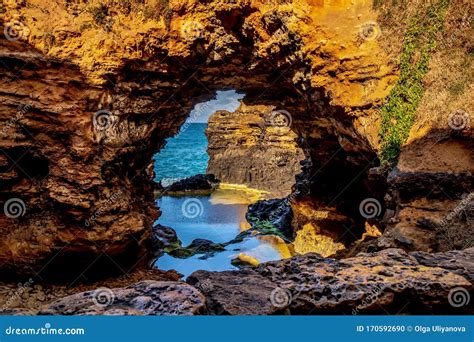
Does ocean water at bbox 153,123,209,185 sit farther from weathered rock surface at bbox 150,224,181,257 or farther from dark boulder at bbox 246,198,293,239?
weathered rock surface at bbox 150,224,181,257

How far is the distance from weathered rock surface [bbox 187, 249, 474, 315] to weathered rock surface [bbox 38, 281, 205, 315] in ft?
1.24

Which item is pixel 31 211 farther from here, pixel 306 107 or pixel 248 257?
pixel 306 107

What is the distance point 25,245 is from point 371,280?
1171cm

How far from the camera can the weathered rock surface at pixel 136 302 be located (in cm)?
376

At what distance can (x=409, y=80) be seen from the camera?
9703 millimetres

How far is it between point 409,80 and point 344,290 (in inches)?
297

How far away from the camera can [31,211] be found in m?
12.0

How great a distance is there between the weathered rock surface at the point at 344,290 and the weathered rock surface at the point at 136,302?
0.38 meters

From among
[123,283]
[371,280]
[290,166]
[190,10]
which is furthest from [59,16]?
[290,166]

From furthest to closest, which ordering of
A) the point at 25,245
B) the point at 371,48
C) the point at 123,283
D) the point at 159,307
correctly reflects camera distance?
1. the point at 123,283
2. the point at 25,245
3. the point at 371,48
4. the point at 159,307

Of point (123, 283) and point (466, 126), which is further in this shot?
point (123, 283)

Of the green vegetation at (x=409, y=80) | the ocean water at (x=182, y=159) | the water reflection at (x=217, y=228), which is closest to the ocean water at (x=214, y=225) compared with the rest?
the water reflection at (x=217, y=228)

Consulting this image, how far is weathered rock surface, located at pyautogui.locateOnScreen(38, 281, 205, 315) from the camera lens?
3.76m

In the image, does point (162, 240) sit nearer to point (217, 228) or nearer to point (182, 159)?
point (217, 228)
